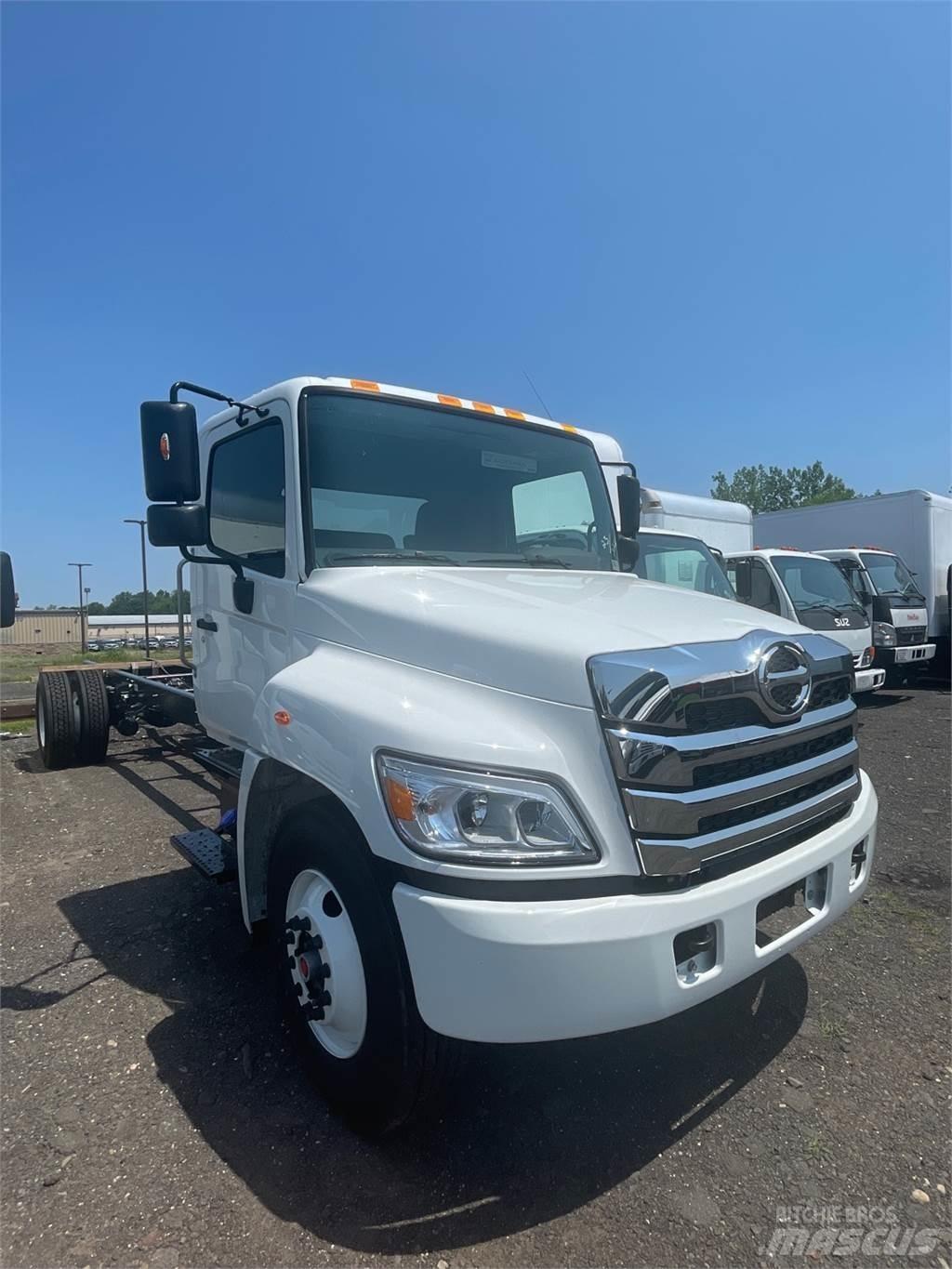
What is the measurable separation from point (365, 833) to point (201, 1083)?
1.27m

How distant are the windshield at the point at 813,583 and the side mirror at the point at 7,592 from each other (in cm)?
905

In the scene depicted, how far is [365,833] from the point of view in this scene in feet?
6.91

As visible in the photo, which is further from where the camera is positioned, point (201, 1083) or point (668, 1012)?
point (201, 1083)

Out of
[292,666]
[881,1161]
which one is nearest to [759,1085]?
[881,1161]

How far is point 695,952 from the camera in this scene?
2.04 metres

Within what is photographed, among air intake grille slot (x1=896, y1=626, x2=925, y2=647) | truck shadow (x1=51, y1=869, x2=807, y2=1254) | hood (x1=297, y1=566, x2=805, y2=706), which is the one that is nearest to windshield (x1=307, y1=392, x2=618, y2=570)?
hood (x1=297, y1=566, x2=805, y2=706)

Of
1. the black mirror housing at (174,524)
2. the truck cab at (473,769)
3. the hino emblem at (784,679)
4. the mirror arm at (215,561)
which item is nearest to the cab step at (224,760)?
the truck cab at (473,769)

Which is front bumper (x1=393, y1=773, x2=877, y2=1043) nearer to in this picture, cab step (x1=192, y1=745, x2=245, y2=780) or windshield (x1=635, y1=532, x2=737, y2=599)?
cab step (x1=192, y1=745, x2=245, y2=780)

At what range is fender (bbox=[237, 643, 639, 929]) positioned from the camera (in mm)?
1999

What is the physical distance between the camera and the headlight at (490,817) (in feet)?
6.40

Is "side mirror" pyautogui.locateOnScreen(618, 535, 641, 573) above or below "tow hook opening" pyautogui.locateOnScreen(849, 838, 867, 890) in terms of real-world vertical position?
above

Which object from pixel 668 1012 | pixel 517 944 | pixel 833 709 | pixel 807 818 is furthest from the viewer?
pixel 833 709

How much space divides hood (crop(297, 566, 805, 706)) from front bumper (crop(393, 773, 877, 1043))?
1.85ft

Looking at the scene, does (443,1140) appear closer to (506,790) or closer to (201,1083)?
(201,1083)
